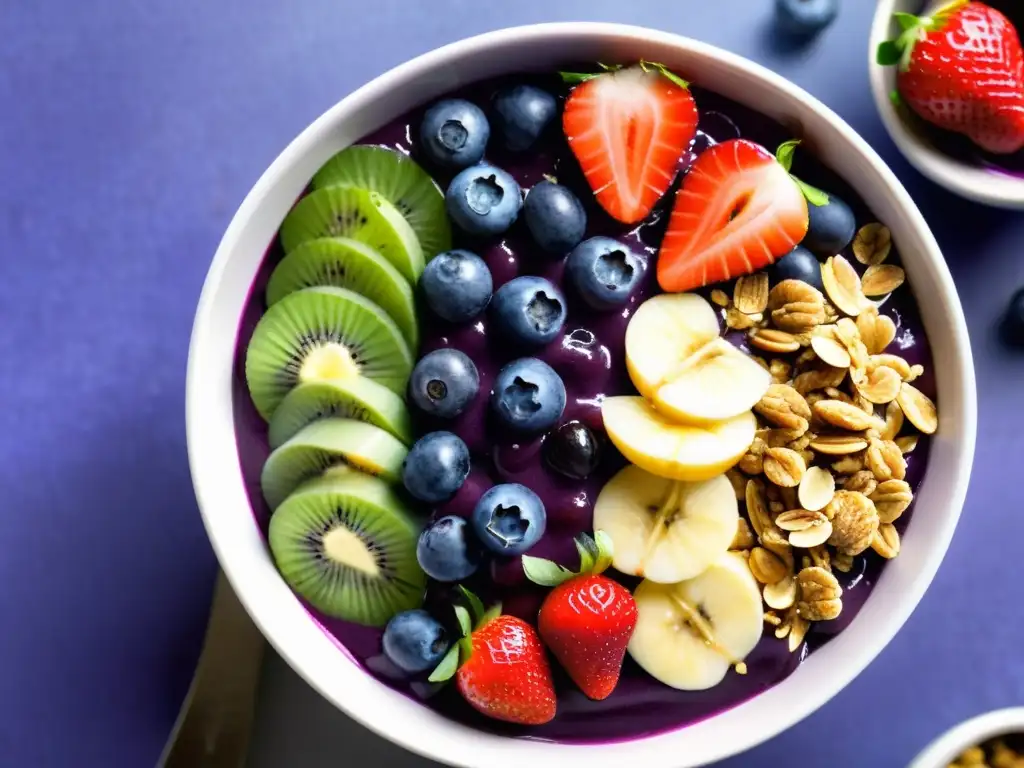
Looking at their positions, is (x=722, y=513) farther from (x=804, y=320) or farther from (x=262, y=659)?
(x=262, y=659)

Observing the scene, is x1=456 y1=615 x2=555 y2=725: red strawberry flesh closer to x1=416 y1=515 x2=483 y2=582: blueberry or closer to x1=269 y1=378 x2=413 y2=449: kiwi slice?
x1=416 y1=515 x2=483 y2=582: blueberry

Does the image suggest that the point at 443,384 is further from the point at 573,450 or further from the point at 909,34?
the point at 909,34

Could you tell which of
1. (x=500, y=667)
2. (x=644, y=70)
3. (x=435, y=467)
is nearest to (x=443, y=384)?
(x=435, y=467)

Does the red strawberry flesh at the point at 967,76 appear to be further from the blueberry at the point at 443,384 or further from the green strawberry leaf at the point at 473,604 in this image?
the green strawberry leaf at the point at 473,604

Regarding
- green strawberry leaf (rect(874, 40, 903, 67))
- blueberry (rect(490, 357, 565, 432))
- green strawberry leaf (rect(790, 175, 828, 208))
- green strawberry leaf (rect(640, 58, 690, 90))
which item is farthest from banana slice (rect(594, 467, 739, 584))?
green strawberry leaf (rect(874, 40, 903, 67))

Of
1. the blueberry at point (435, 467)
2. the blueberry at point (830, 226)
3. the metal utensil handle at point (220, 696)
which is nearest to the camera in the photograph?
the blueberry at point (435, 467)

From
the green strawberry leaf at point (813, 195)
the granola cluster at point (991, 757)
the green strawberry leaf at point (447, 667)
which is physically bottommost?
the granola cluster at point (991, 757)

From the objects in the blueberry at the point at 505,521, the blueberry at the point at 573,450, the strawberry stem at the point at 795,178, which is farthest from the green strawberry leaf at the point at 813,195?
the blueberry at the point at 505,521

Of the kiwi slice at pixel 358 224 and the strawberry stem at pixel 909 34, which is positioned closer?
the kiwi slice at pixel 358 224
